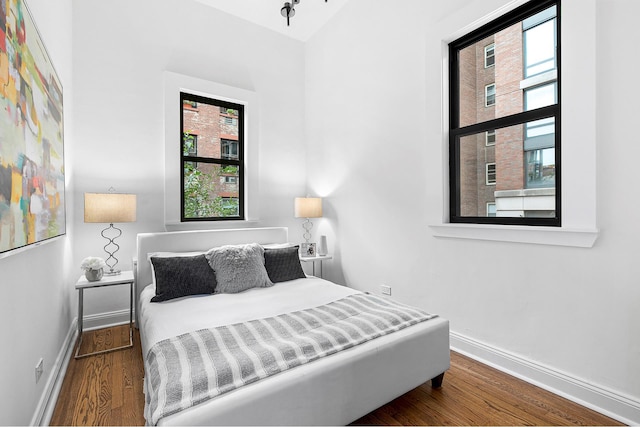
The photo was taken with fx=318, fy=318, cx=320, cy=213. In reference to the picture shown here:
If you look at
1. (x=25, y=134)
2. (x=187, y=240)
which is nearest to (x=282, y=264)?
(x=187, y=240)

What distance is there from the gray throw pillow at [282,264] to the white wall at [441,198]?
2.57ft

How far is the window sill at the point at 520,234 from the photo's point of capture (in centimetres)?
185

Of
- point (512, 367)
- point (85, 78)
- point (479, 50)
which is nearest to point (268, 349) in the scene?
point (512, 367)

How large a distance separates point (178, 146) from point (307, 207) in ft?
5.07

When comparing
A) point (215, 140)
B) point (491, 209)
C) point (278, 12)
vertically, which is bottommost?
point (491, 209)

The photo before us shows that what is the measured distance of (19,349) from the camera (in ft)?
4.55

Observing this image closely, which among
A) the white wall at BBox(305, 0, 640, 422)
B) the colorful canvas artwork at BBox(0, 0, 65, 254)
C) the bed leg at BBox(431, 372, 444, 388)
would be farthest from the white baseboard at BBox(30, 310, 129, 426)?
the white wall at BBox(305, 0, 640, 422)

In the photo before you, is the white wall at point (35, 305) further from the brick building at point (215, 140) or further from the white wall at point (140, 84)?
the brick building at point (215, 140)

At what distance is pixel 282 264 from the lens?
9.87ft

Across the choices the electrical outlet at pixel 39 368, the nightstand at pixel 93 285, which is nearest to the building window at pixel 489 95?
the nightstand at pixel 93 285

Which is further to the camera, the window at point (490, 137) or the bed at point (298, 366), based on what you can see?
the window at point (490, 137)

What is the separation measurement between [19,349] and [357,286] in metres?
2.77

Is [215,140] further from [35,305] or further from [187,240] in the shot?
[35,305]

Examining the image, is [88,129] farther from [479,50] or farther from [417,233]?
[479,50]
